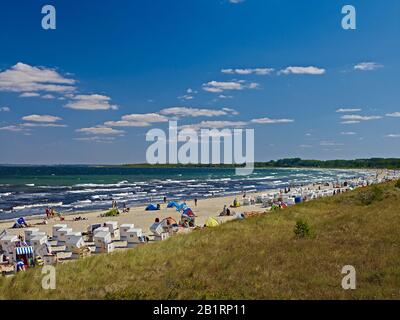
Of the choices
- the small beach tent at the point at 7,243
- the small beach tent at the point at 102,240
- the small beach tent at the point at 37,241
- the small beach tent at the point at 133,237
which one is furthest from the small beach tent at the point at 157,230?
the small beach tent at the point at 7,243

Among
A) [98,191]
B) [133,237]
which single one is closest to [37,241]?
[133,237]

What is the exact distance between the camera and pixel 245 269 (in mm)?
8922

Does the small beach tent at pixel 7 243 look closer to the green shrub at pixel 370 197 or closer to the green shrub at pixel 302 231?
the green shrub at pixel 302 231

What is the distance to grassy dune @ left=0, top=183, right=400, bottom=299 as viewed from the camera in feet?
24.2

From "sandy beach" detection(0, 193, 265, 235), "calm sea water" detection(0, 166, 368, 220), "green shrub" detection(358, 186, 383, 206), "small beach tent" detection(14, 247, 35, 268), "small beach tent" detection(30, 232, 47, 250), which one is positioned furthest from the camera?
"calm sea water" detection(0, 166, 368, 220)

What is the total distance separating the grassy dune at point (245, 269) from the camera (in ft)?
24.2

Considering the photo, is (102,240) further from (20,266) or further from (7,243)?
(7,243)

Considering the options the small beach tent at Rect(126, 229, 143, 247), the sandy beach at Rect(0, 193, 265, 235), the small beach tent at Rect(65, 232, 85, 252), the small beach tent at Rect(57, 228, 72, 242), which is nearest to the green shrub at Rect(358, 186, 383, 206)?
the sandy beach at Rect(0, 193, 265, 235)

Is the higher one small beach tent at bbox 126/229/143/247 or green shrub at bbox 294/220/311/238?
Answer: green shrub at bbox 294/220/311/238

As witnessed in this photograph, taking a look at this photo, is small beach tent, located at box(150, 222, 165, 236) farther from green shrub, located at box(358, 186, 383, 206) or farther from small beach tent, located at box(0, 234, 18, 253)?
green shrub, located at box(358, 186, 383, 206)

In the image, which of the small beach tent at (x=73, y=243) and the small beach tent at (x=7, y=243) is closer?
the small beach tent at (x=7, y=243)

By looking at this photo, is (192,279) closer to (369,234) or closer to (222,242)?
(222,242)

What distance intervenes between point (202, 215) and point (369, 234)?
2259 centimetres
